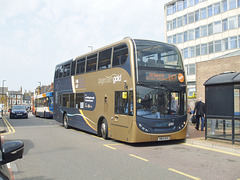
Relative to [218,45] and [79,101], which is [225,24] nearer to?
[218,45]

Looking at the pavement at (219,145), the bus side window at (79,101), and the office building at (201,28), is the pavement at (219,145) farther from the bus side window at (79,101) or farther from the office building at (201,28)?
the office building at (201,28)

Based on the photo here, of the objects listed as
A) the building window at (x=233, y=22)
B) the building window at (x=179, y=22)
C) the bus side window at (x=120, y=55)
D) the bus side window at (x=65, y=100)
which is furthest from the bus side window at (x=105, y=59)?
the building window at (x=179, y=22)

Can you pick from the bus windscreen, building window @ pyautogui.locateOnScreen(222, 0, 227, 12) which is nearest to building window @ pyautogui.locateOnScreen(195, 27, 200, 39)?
building window @ pyautogui.locateOnScreen(222, 0, 227, 12)

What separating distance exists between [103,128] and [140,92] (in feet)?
10.5

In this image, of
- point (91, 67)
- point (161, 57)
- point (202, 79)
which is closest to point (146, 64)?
point (161, 57)

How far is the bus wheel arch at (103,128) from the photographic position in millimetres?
11366

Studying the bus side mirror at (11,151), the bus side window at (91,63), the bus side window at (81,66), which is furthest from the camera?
the bus side window at (81,66)

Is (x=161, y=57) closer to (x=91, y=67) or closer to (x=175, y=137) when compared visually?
(x=175, y=137)

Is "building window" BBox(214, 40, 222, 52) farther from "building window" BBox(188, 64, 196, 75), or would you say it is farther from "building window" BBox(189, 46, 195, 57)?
"building window" BBox(188, 64, 196, 75)

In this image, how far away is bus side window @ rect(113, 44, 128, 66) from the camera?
10.2m

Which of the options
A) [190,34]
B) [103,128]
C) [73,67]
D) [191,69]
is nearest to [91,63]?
[73,67]

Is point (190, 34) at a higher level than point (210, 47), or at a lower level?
higher

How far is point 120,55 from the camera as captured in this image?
10.5 meters

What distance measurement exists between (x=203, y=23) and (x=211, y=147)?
3857 centimetres
